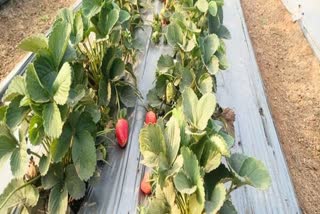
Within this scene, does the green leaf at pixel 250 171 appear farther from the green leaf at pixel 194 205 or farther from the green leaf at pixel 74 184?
the green leaf at pixel 74 184

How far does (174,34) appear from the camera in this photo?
178 cm

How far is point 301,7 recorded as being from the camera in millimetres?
3363

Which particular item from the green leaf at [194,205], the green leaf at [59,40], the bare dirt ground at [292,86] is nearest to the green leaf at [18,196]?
the green leaf at [59,40]

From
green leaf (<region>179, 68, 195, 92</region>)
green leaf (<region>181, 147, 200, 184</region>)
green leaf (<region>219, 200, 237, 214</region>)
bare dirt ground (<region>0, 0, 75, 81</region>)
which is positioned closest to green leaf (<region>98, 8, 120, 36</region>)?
green leaf (<region>179, 68, 195, 92</region>)

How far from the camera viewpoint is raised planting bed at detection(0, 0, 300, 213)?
110cm

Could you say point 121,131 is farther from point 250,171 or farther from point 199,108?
point 250,171

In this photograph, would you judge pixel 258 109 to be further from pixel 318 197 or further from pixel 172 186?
pixel 172 186

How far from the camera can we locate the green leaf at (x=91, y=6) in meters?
1.68

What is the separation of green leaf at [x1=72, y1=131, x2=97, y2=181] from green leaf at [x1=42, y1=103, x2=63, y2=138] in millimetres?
149

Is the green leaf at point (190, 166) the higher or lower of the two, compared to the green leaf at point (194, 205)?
higher

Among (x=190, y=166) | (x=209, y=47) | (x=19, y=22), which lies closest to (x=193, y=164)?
(x=190, y=166)

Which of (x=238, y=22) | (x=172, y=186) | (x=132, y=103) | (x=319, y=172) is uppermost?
(x=172, y=186)

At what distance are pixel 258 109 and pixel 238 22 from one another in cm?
124

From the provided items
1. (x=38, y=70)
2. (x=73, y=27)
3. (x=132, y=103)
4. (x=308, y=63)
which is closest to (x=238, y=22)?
(x=308, y=63)
